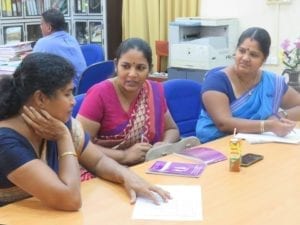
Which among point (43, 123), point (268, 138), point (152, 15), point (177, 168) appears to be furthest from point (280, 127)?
Answer: point (152, 15)

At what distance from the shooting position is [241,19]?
439 cm

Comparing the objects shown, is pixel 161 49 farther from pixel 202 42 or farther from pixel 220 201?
pixel 220 201

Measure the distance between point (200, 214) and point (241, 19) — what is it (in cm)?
317

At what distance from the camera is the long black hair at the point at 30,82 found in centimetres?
158

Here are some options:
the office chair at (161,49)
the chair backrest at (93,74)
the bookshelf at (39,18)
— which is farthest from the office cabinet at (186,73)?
the bookshelf at (39,18)

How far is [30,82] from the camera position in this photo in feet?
5.21

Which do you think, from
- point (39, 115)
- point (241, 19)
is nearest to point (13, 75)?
point (39, 115)

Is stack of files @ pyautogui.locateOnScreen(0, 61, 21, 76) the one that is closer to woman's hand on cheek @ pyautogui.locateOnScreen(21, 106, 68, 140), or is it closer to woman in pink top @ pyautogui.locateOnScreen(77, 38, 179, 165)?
woman in pink top @ pyautogui.locateOnScreen(77, 38, 179, 165)

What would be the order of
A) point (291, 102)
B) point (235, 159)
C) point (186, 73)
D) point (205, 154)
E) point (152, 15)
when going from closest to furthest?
point (235, 159), point (205, 154), point (291, 102), point (186, 73), point (152, 15)

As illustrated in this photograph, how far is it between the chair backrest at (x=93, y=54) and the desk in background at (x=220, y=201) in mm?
3029

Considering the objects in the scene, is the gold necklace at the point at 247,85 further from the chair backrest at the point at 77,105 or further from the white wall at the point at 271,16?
the white wall at the point at 271,16

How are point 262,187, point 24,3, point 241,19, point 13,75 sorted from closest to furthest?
1. point 13,75
2. point 262,187
3. point 241,19
4. point 24,3

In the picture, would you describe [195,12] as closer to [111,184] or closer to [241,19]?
[241,19]

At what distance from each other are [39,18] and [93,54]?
798mm
